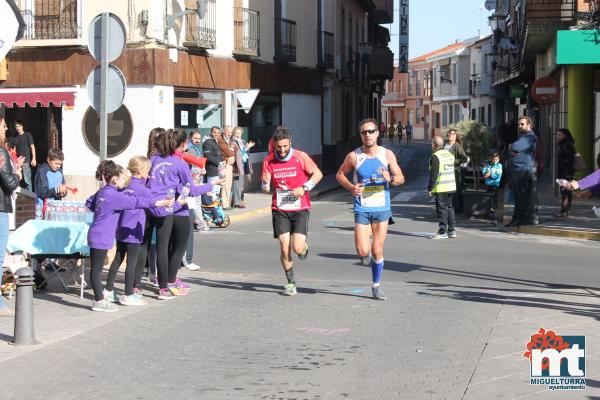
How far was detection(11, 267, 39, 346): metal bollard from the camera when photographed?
339 inches

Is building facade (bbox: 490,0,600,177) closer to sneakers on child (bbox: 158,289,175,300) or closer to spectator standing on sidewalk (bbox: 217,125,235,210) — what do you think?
spectator standing on sidewalk (bbox: 217,125,235,210)

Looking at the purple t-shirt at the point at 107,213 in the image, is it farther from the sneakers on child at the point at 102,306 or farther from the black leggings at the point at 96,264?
the sneakers on child at the point at 102,306

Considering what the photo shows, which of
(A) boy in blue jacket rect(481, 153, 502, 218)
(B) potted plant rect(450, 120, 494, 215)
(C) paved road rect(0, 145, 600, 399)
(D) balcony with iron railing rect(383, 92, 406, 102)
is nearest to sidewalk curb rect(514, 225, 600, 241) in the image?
(A) boy in blue jacket rect(481, 153, 502, 218)

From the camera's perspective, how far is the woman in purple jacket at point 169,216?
36.4ft

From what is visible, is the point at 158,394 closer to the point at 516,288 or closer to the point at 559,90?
the point at 516,288

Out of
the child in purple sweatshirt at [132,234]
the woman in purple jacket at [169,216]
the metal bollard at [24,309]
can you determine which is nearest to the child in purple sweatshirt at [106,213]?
the child in purple sweatshirt at [132,234]

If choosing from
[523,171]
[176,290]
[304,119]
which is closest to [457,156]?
[523,171]

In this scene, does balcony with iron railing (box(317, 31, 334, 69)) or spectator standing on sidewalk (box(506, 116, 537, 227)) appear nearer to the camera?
spectator standing on sidewalk (box(506, 116, 537, 227))

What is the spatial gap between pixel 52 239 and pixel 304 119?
24978 mm

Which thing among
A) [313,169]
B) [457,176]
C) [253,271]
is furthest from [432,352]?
[457,176]

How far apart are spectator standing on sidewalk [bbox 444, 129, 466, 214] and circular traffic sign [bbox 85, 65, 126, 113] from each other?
8.18 m

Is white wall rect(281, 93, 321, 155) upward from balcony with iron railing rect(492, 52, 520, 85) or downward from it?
downward

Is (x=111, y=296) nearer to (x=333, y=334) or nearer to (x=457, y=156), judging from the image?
(x=333, y=334)

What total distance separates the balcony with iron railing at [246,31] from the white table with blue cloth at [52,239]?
1672 centimetres
